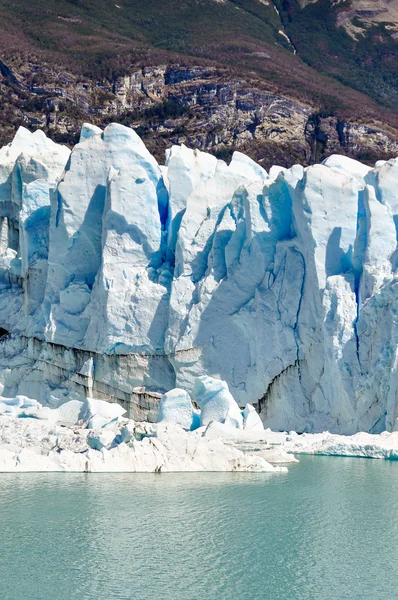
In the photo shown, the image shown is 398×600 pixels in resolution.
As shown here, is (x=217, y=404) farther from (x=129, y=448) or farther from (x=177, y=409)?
(x=129, y=448)

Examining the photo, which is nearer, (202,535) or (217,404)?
(202,535)

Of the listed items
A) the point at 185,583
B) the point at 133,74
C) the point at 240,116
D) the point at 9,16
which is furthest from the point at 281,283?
the point at 9,16

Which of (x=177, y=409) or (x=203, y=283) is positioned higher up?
(x=203, y=283)

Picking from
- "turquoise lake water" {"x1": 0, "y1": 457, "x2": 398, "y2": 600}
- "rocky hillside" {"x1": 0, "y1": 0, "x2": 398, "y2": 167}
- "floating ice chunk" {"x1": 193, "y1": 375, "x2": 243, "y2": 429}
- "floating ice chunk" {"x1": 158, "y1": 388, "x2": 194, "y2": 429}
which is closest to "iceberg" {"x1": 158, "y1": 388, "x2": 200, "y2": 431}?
"floating ice chunk" {"x1": 158, "y1": 388, "x2": 194, "y2": 429}

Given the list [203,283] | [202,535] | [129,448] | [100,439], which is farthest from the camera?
[203,283]

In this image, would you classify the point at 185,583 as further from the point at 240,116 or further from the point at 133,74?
the point at 133,74

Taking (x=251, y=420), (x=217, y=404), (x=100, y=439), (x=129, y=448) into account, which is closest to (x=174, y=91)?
(x=217, y=404)

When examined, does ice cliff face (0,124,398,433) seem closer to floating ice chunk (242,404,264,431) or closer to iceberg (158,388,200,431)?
floating ice chunk (242,404,264,431)

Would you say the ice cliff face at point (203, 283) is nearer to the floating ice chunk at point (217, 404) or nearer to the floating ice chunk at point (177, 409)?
the floating ice chunk at point (217, 404)
